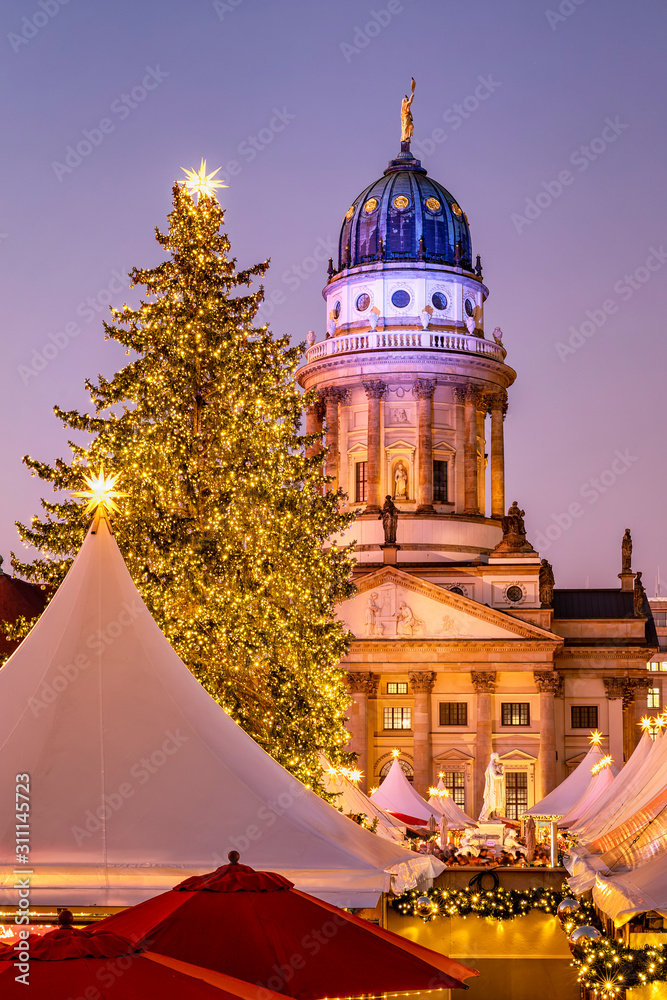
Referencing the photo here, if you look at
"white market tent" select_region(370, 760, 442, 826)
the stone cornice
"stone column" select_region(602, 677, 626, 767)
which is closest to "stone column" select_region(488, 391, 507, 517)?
the stone cornice

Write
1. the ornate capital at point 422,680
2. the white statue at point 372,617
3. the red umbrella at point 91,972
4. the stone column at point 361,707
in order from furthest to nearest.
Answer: the white statue at point 372,617, the stone column at point 361,707, the ornate capital at point 422,680, the red umbrella at point 91,972

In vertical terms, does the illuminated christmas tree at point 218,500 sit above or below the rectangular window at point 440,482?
below

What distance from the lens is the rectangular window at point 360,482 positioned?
8519 cm

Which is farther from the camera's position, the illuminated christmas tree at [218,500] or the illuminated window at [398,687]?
the illuminated window at [398,687]

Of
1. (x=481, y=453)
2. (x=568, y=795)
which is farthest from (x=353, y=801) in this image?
(x=481, y=453)

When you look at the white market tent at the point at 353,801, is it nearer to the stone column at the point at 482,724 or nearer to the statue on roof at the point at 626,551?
the stone column at the point at 482,724

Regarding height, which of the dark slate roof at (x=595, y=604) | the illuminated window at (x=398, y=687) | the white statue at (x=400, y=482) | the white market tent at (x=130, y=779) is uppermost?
the white statue at (x=400, y=482)

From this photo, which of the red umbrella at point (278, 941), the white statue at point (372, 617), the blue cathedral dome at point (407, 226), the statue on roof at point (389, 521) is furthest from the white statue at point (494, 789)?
the blue cathedral dome at point (407, 226)

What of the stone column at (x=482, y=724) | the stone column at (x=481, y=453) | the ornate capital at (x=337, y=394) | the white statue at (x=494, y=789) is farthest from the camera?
the ornate capital at (x=337, y=394)

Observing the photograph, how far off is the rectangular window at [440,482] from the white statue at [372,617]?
11.3 metres

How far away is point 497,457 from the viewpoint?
86.2m

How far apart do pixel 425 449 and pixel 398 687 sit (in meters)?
14.9

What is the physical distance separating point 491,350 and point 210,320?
60.6m

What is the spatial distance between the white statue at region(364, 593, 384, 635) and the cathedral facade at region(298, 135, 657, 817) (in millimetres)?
75
